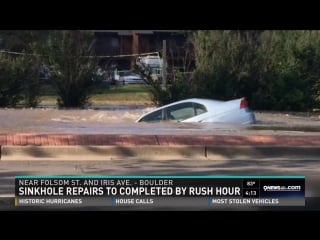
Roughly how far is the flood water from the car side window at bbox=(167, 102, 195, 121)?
0.52 metres

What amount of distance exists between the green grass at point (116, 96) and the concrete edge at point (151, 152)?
10.7 m

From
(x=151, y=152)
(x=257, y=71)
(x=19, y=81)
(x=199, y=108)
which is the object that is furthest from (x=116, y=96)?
(x=151, y=152)

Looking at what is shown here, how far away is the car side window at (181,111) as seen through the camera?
54.2ft

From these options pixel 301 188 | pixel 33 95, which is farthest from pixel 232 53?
pixel 301 188

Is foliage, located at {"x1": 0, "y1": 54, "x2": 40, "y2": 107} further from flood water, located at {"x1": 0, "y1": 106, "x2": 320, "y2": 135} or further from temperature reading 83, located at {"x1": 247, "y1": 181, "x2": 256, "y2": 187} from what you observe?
temperature reading 83, located at {"x1": 247, "y1": 181, "x2": 256, "y2": 187}

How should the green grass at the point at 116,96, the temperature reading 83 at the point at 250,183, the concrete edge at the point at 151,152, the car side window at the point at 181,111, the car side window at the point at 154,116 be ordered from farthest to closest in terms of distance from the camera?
the green grass at the point at 116,96 → the car side window at the point at 154,116 → the car side window at the point at 181,111 → the concrete edge at the point at 151,152 → the temperature reading 83 at the point at 250,183

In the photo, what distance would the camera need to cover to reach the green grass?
2305 centimetres

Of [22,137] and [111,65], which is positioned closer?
[22,137]

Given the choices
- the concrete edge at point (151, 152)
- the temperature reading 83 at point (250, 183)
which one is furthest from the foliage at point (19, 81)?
the temperature reading 83 at point (250, 183)

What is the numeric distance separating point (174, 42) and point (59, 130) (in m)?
11.1

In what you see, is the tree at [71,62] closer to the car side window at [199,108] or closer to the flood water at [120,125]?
the flood water at [120,125]

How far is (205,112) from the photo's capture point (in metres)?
16.2

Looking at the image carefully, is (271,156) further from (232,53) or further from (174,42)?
(174,42)

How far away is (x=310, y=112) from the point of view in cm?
2145
